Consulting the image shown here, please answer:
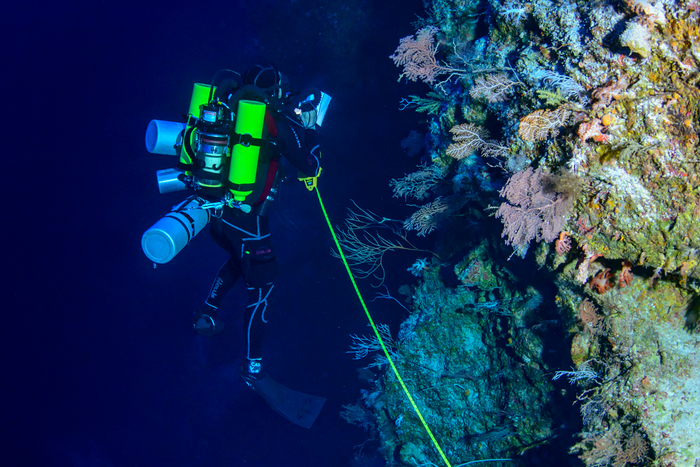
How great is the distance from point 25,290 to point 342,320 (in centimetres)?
579

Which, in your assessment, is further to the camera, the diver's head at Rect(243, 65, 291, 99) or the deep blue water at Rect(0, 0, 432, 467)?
the deep blue water at Rect(0, 0, 432, 467)

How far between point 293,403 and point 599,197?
16.3 feet

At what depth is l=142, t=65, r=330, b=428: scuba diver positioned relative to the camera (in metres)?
2.55

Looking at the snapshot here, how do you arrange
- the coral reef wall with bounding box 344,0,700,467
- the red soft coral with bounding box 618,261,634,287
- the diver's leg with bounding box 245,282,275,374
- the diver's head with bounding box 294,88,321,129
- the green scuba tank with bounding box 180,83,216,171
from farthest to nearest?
the diver's leg with bounding box 245,282,275,374 → the diver's head with bounding box 294,88,321,129 → the green scuba tank with bounding box 180,83,216,171 → the red soft coral with bounding box 618,261,634,287 → the coral reef wall with bounding box 344,0,700,467

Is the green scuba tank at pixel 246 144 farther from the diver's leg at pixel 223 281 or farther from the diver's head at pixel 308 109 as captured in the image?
the diver's leg at pixel 223 281

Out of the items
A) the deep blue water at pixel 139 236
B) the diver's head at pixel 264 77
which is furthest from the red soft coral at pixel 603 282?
the diver's head at pixel 264 77

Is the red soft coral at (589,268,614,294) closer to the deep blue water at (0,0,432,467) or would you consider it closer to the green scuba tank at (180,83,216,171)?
the deep blue water at (0,0,432,467)

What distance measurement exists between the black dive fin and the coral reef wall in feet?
10.1

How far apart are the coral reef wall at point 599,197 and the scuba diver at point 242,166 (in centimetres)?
153

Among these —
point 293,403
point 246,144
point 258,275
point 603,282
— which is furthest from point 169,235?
point 293,403

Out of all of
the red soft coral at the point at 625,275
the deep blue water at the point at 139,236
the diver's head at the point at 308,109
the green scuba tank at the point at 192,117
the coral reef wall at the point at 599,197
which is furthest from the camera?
the deep blue water at the point at 139,236

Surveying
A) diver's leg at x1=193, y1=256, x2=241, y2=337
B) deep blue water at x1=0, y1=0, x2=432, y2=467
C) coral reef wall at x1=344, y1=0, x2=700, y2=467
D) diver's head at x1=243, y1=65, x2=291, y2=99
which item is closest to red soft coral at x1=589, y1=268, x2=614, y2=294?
coral reef wall at x1=344, y1=0, x2=700, y2=467

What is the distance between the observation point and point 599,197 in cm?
193

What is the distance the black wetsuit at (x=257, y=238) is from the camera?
295cm
